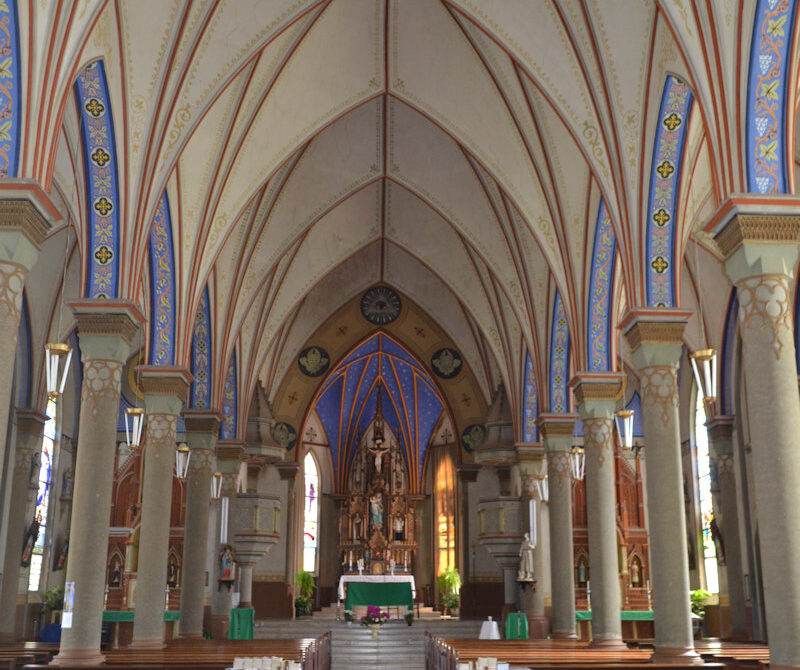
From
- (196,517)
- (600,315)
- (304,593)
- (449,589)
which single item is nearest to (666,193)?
(600,315)

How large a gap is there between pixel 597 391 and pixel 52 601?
15369mm

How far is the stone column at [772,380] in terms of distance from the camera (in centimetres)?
891

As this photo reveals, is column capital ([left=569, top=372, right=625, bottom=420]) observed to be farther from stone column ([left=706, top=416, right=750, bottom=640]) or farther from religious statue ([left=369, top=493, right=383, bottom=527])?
religious statue ([left=369, top=493, right=383, bottom=527])

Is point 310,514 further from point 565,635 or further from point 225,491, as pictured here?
point 565,635

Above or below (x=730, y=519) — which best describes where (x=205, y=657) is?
below

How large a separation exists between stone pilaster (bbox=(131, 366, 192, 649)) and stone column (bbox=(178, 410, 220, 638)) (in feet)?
10.5

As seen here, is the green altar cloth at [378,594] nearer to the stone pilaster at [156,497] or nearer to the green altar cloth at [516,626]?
the green altar cloth at [516,626]

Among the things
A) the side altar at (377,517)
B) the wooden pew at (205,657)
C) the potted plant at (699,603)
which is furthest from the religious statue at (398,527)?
the wooden pew at (205,657)

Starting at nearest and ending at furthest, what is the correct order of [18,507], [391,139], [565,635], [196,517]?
[565,635]
[196,517]
[18,507]
[391,139]

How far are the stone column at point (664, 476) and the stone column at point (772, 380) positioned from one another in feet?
9.95

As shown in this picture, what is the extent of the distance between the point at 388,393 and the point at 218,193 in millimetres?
20539

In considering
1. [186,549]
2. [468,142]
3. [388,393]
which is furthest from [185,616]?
[388,393]

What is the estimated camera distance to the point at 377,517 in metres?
34.0

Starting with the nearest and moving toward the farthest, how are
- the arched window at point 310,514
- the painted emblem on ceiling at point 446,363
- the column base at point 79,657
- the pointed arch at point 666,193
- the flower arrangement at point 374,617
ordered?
1. the column base at point 79,657
2. the pointed arch at point 666,193
3. the flower arrangement at point 374,617
4. the painted emblem on ceiling at point 446,363
5. the arched window at point 310,514
